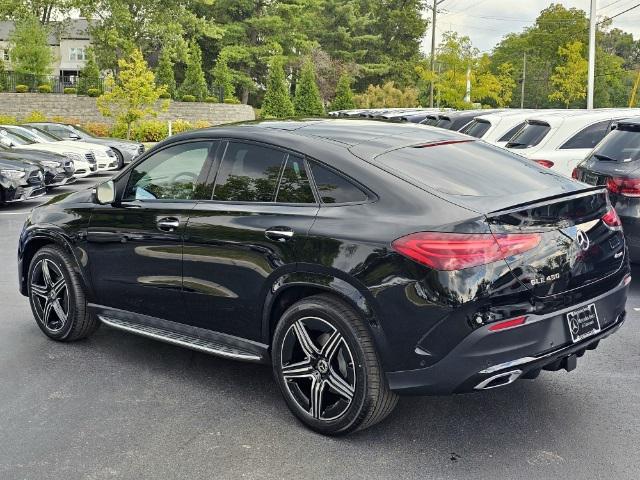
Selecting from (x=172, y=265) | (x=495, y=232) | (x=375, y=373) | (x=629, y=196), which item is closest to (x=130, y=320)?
(x=172, y=265)

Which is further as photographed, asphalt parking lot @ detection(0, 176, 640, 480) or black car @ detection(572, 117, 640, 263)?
black car @ detection(572, 117, 640, 263)

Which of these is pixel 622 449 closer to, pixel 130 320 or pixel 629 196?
pixel 130 320

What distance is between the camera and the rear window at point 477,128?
40.5ft

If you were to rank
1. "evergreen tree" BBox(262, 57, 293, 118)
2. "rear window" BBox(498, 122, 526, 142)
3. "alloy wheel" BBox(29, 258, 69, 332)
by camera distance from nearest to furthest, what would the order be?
"alloy wheel" BBox(29, 258, 69, 332) < "rear window" BBox(498, 122, 526, 142) < "evergreen tree" BBox(262, 57, 293, 118)

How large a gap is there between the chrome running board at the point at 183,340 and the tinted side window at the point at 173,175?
0.86 m

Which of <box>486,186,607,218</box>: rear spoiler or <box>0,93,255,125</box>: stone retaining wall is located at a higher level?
<box>0,93,255,125</box>: stone retaining wall

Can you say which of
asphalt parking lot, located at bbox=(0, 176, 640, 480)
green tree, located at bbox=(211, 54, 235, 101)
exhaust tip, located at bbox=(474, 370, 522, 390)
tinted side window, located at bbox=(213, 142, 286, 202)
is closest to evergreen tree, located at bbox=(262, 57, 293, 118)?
green tree, located at bbox=(211, 54, 235, 101)

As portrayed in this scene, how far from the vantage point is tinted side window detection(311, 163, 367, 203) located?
3.99 meters

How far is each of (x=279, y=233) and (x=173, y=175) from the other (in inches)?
47.5

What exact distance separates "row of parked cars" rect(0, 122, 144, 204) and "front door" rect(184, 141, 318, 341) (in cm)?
1004

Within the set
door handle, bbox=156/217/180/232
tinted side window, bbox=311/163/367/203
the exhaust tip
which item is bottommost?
the exhaust tip

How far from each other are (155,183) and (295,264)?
152 centimetres

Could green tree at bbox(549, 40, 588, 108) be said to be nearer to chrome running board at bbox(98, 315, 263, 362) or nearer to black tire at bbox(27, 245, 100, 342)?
black tire at bbox(27, 245, 100, 342)

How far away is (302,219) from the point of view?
407cm
